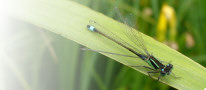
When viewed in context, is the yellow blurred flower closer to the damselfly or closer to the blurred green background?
the blurred green background

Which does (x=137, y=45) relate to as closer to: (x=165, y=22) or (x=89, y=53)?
(x=89, y=53)

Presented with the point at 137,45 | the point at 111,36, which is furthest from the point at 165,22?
the point at 111,36

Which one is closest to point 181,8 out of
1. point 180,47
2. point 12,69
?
point 180,47

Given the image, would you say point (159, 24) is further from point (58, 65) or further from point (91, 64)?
point (58, 65)

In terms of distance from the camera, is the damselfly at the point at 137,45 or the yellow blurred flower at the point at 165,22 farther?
the yellow blurred flower at the point at 165,22

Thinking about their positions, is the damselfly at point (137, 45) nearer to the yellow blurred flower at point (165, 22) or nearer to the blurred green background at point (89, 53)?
the blurred green background at point (89, 53)

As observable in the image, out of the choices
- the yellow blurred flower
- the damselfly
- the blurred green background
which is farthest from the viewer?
the yellow blurred flower

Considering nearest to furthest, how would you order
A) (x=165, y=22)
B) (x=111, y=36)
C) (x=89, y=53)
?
(x=111, y=36)
(x=89, y=53)
(x=165, y=22)

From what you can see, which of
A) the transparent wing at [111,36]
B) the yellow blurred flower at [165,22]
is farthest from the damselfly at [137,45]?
the yellow blurred flower at [165,22]

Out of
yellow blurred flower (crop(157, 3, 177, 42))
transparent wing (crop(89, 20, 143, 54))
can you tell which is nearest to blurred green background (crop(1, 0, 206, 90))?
yellow blurred flower (crop(157, 3, 177, 42))
